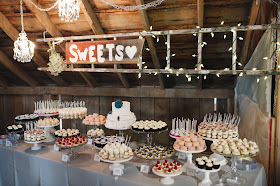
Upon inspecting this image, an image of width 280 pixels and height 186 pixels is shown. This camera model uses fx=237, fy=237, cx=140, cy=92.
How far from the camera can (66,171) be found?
333 cm

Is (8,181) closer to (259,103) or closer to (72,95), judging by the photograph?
(72,95)

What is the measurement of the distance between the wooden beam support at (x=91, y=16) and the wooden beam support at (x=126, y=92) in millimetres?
1856

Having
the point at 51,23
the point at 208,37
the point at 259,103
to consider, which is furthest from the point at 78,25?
the point at 259,103

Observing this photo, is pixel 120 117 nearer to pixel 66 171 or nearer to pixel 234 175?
pixel 66 171

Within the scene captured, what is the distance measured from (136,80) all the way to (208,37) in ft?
6.80

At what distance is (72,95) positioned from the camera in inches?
251

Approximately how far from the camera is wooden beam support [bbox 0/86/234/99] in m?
5.07

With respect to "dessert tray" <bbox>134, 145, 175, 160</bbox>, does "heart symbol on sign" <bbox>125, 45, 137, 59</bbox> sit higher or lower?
higher

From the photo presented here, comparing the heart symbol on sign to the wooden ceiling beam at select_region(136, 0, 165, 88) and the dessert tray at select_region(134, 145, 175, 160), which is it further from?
the dessert tray at select_region(134, 145, 175, 160)

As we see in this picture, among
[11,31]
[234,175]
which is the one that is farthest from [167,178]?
[11,31]

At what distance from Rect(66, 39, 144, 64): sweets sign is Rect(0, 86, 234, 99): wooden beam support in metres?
1.82

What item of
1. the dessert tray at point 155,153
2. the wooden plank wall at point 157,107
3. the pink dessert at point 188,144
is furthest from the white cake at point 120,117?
the wooden plank wall at point 157,107

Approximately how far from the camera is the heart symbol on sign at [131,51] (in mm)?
3625

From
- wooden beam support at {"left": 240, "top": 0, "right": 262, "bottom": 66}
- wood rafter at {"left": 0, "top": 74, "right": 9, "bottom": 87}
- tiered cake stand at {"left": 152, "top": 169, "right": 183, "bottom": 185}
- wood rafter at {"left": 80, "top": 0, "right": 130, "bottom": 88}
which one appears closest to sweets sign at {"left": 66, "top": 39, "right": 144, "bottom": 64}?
wood rafter at {"left": 80, "top": 0, "right": 130, "bottom": 88}
